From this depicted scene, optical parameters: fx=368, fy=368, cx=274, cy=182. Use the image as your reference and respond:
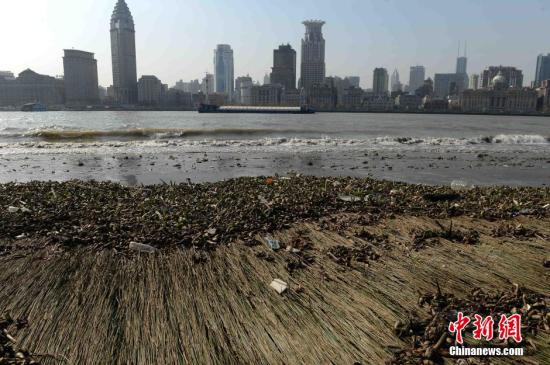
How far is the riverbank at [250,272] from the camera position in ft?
12.6

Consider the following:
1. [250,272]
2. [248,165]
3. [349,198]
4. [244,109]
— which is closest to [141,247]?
[250,272]

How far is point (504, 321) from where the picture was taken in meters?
3.95

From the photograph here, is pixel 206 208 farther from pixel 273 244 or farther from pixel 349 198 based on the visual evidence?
pixel 349 198

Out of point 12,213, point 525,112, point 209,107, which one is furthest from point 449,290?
point 525,112

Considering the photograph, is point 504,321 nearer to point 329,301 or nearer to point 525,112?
point 329,301

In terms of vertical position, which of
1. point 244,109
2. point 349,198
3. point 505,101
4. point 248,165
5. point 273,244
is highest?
point 505,101

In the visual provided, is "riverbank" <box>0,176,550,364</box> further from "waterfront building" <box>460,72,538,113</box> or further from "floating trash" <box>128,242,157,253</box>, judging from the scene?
"waterfront building" <box>460,72,538,113</box>

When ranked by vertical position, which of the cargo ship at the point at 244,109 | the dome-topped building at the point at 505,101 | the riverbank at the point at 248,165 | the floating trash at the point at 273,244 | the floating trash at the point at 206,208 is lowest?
the riverbank at the point at 248,165

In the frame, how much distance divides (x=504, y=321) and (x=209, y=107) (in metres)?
131

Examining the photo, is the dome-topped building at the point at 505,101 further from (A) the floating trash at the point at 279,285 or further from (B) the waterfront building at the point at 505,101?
(A) the floating trash at the point at 279,285

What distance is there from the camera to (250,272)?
5.20m

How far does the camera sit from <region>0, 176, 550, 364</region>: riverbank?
3828 mm

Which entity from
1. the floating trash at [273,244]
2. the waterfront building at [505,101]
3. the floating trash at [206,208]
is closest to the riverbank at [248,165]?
the floating trash at [206,208]

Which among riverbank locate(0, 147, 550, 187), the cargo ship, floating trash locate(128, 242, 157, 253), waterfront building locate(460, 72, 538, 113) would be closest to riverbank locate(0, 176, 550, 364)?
floating trash locate(128, 242, 157, 253)
